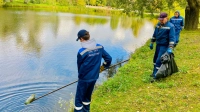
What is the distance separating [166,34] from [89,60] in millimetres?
3569

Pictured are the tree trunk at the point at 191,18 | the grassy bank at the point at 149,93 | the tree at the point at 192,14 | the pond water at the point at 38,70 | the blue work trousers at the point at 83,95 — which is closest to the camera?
the blue work trousers at the point at 83,95

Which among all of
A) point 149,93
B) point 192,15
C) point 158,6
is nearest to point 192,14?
point 192,15

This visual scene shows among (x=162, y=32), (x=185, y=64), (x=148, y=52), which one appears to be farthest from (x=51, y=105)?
(x=148, y=52)

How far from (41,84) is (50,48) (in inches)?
364

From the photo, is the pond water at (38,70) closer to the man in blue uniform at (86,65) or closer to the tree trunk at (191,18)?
the man in blue uniform at (86,65)

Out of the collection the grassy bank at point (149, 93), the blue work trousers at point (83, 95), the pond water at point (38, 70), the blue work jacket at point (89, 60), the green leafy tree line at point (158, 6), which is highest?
the green leafy tree line at point (158, 6)

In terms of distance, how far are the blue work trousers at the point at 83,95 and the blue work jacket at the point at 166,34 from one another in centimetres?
337

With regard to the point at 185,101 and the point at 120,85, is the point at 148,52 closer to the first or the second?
the point at 120,85

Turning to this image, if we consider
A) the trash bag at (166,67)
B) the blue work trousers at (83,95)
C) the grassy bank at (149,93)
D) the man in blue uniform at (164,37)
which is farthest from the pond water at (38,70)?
the man in blue uniform at (164,37)

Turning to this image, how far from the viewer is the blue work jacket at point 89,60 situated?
5820mm

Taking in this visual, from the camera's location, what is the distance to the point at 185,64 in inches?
422

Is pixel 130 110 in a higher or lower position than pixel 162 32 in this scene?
lower

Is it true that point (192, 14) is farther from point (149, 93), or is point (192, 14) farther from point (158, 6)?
point (149, 93)

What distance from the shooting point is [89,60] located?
592 cm
